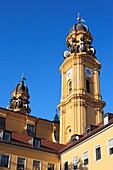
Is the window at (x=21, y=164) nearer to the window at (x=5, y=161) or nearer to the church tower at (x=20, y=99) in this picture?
the window at (x=5, y=161)

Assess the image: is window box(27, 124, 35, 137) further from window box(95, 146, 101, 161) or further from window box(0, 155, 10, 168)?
window box(95, 146, 101, 161)

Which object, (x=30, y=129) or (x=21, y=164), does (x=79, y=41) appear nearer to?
(x=30, y=129)

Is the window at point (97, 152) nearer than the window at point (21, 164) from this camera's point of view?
Yes

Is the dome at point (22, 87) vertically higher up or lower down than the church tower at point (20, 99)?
higher up

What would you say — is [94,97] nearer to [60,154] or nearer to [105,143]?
[60,154]

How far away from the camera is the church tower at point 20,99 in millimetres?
83188

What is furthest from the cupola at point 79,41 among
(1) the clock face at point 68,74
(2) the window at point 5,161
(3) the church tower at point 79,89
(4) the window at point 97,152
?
(4) the window at point 97,152

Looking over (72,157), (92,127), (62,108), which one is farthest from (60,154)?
(62,108)

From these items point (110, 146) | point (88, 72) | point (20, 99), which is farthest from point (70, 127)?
point (20, 99)

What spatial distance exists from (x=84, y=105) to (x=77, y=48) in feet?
45.0

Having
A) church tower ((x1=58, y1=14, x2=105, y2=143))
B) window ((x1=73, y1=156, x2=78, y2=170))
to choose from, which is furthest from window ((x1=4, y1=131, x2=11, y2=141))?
church tower ((x1=58, y1=14, x2=105, y2=143))

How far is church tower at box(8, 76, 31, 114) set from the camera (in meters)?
83.2

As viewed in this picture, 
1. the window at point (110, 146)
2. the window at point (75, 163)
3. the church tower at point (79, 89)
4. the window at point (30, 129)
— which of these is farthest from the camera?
the window at point (30, 129)

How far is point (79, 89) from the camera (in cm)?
5978
